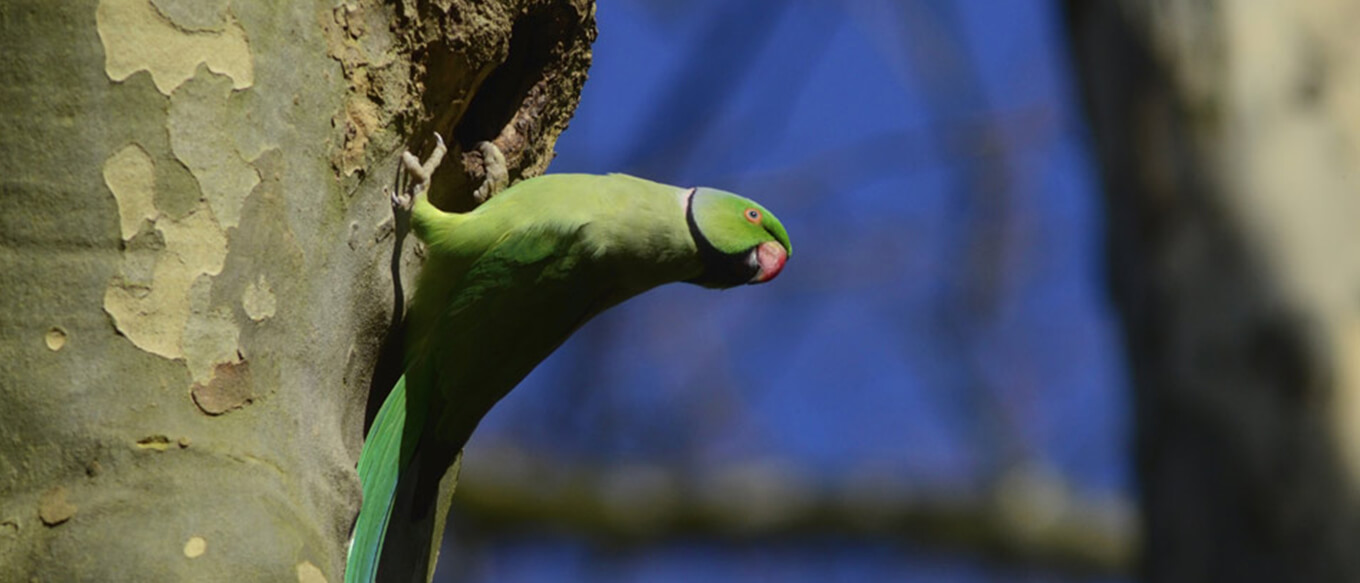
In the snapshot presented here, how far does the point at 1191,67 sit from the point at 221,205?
2.49 metres

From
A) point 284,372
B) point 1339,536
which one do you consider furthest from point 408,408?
point 1339,536

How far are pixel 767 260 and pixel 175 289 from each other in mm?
1835

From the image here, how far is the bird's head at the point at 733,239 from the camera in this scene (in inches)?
133

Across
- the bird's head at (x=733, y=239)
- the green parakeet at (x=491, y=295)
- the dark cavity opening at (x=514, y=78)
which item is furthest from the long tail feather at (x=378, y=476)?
the bird's head at (x=733, y=239)

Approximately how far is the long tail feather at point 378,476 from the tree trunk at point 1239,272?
181cm

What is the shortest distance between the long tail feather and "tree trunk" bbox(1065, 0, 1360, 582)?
1.81m

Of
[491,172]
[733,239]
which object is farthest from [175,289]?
[733,239]

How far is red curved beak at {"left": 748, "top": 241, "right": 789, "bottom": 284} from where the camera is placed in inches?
139

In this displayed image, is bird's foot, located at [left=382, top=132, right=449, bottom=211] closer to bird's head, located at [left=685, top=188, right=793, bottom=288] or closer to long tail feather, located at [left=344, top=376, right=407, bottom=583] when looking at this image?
long tail feather, located at [left=344, top=376, right=407, bottom=583]

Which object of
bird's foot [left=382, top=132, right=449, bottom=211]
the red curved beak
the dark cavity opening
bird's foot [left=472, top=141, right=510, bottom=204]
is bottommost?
bird's foot [left=382, top=132, right=449, bottom=211]

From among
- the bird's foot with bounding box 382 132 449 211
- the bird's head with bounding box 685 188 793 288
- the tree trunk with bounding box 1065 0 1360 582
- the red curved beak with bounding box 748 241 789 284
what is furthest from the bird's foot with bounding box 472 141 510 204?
the tree trunk with bounding box 1065 0 1360 582

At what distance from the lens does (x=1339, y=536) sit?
313 centimetres

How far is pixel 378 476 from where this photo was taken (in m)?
2.74

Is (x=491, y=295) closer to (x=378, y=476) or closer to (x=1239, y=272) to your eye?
(x=378, y=476)
